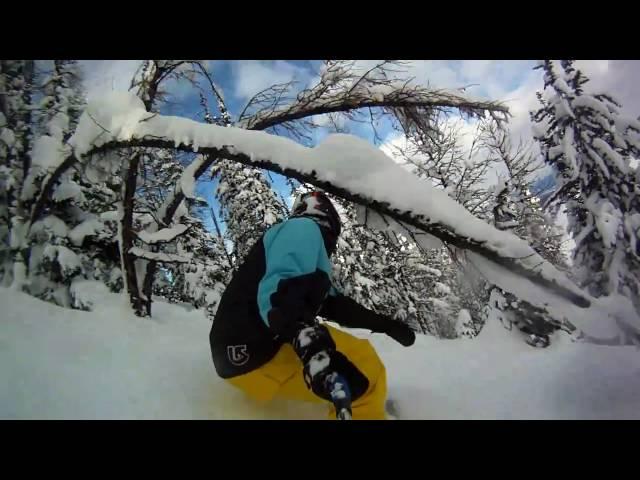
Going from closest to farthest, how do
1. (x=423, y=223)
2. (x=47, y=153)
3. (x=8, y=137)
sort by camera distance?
(x=423, y=223), (x=47, y=153), (x=8, y=137)

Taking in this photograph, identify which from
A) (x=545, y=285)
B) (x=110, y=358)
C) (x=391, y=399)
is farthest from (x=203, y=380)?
(x=545, y=285)

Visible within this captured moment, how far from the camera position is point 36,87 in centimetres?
478

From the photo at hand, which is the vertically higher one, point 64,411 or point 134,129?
point 134,129

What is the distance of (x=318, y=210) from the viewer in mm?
2150

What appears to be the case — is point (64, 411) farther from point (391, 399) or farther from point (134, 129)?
point (134, 129)

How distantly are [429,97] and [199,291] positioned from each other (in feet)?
31.7

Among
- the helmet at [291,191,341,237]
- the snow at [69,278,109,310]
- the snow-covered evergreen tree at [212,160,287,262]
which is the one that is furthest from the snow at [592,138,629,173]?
the snow-covered evergreen tree at [212,160,287,262]

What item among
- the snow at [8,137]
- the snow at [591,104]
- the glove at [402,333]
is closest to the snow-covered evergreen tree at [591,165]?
the snow at [591,104]

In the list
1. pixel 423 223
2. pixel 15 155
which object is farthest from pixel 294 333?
pixel 15 155

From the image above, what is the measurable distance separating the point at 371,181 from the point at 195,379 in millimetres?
1709

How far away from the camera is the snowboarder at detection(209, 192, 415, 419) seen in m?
1.63

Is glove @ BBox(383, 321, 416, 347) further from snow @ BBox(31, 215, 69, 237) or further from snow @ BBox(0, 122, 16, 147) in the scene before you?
snow @ BBox(0, 122, 16, 147)

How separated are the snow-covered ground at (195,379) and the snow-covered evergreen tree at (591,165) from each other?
330 cm

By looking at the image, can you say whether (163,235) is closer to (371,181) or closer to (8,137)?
(371,181)
